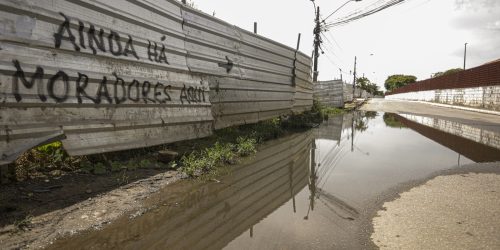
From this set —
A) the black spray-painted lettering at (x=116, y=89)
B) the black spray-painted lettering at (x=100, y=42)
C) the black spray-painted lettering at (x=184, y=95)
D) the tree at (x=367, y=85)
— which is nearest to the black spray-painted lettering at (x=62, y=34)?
the black spray-painted lettering at (x=100, y=42)

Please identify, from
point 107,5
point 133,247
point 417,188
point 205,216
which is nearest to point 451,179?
point 417,188

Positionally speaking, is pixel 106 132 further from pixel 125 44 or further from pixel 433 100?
pixel 433 100

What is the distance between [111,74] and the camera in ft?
12.7

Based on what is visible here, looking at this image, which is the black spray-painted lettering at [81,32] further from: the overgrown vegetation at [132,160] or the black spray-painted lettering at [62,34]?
the overgrown vegetation at [132,160]

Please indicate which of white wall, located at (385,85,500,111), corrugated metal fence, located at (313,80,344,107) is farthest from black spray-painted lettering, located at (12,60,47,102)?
white wall, located at (385,85,500,111)

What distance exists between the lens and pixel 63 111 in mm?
3264

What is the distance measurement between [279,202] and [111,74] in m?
2.68

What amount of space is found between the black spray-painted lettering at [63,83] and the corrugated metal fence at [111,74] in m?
0.01

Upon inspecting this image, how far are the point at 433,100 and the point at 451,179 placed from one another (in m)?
37.9

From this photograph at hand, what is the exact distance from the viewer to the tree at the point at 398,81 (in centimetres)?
10375

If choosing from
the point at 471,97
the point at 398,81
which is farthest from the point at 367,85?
the point at 471,97

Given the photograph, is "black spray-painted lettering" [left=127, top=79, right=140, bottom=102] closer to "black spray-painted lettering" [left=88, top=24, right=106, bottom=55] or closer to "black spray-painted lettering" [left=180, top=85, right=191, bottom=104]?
"black spray-painted lettering" [left=88, top=24, right=106, bottom=55]

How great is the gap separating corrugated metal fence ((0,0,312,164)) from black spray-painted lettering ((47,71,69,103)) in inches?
0.4

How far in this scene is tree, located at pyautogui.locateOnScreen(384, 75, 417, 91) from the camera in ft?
340
